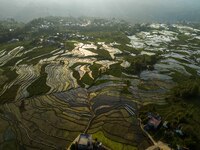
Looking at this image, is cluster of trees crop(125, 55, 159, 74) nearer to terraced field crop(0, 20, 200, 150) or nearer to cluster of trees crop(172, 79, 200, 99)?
terraced field crop(0, 20, 200, 150)

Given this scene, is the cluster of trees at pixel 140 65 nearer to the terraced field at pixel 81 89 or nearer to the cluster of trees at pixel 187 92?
the terraced field at pixel 81 89

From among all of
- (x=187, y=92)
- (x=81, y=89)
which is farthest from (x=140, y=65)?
(x=81, y=89)

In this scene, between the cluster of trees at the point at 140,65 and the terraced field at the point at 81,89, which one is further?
the cluster of trees at the point at 140,65

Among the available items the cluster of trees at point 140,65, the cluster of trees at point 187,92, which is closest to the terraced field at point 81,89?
the cluster of trees at point 140,65

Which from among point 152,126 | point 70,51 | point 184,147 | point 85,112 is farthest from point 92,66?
point 184,147

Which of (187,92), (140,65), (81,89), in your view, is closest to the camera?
(187,92)

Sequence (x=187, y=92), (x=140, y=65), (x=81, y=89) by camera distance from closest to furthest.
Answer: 1. (x=187, y=92)
2. (x=81, y=89)
3. (x=140, y=65)

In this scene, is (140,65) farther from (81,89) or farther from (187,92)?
(81,89)

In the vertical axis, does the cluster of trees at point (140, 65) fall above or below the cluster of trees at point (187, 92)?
below

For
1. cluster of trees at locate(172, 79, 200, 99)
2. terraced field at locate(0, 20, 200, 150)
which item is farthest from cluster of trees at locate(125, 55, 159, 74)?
cluster of trees at locate(172, 79, 200, 99)
